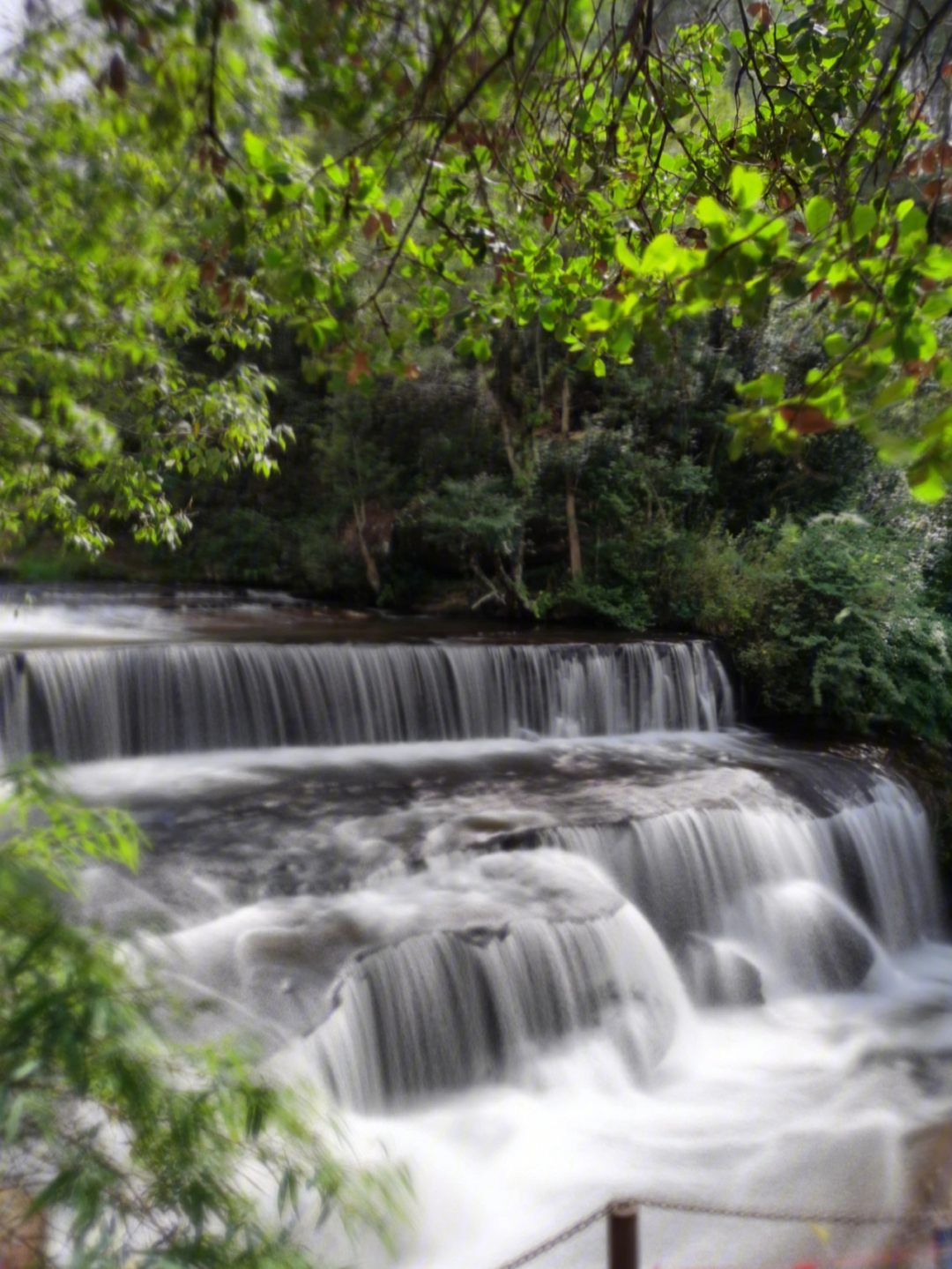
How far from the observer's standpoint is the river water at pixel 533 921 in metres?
4.76

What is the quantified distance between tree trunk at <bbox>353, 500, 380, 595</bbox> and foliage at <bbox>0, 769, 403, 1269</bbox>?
15.4m

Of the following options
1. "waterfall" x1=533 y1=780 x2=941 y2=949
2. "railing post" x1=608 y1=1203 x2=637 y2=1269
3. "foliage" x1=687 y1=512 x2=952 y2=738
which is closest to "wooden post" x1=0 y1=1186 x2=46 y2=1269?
"railing post" x1=608 y1=1203 x2=637 y2=1269

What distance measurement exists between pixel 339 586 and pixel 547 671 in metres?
7.89

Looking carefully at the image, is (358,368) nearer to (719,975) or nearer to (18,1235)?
(18,1235)

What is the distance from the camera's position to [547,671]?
10.9m

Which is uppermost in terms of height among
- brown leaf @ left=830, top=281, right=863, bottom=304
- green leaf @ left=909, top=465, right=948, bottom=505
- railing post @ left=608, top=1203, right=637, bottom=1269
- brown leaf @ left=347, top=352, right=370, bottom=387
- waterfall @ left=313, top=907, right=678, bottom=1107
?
brown leaf @ left=830, top=281, right=863, bottom=304

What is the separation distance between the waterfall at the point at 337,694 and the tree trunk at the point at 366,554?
6.65 m

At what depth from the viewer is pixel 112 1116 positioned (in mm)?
1827

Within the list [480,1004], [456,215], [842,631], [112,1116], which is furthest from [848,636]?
[112,1116]

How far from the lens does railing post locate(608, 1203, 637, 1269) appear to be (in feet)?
7.08

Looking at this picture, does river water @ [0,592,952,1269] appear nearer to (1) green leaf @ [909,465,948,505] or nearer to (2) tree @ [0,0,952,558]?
(1) green leaf @ [909,465,948,505]

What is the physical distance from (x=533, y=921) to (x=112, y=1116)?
419 cm

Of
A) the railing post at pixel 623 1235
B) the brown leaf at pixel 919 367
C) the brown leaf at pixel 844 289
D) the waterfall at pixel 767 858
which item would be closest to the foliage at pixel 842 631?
the waterfall at pixel 767 858

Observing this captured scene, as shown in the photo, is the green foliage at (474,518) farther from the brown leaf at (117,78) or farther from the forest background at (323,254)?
the brown leaf at (117,78)
